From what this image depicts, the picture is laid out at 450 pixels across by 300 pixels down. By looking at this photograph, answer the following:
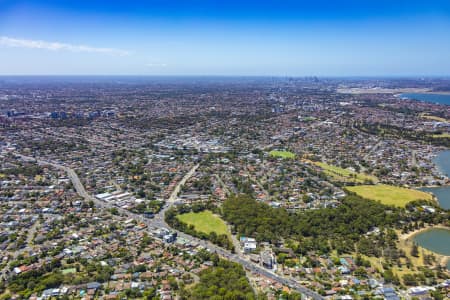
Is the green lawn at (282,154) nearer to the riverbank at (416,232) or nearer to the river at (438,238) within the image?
the river at (438,238)

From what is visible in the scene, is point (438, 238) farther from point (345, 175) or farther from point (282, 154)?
point (282, 154)

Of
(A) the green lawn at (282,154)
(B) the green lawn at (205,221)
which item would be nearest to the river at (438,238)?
(B) the green lawn at (205,221)

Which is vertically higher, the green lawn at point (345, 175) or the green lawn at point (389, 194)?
the green lawn at point (345, 175)

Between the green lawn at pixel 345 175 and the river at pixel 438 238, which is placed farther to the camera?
the green lawn at pixel 345 175

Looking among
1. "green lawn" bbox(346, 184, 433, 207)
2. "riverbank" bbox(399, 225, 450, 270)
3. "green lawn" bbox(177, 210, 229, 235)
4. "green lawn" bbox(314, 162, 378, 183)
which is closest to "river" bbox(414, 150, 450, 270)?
"riverbank" bbox(399, 225, 450, 270)

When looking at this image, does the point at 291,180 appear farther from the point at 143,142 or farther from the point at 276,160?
the point at 143,142

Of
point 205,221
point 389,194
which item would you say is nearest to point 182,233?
point 205,221

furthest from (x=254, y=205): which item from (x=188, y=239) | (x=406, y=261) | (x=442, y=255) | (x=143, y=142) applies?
(x=143, y=142)
